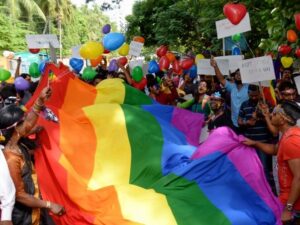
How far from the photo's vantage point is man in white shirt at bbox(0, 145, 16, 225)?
2939 mm

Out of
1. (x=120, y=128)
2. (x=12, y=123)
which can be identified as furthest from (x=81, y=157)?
(x=12, y=123)

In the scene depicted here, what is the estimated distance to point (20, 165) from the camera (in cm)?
331

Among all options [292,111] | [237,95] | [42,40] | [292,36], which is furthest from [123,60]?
[292,111]

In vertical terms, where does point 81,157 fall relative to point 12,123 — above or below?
below

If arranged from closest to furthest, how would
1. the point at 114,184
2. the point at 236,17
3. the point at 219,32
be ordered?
the point at 114,184
the point at 236,17
the point at 219,32

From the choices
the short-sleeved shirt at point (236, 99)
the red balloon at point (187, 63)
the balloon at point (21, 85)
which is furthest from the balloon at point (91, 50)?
the short-sleeved shirt at point (236, 99)

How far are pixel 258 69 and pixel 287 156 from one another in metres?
1.93

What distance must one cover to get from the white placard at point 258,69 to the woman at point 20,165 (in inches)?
105

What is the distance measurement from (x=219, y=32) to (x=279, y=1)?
1766mm

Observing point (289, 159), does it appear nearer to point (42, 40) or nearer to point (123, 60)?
point (42, 40)

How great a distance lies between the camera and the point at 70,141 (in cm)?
481

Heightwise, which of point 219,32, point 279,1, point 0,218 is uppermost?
point 279,1

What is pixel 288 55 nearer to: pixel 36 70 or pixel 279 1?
pixel 279 1

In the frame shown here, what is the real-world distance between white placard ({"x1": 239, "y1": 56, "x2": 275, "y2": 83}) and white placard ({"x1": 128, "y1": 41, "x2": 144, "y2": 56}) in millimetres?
4024
